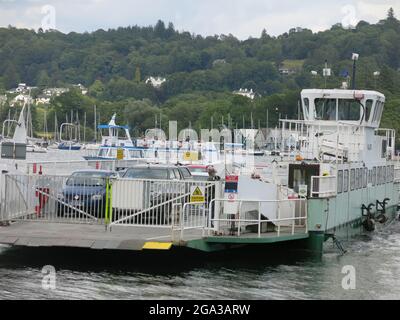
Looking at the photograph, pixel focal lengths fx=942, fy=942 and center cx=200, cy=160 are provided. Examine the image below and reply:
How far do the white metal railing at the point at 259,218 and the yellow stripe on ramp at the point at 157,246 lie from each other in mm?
1671

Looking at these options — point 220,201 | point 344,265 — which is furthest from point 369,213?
point 220,201

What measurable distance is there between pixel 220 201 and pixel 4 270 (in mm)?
5632

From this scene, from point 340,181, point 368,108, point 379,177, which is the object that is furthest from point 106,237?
point 379,177

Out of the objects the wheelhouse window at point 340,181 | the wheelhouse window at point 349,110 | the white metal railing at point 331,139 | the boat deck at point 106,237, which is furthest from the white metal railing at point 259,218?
the wheelhouse window at point 349,110

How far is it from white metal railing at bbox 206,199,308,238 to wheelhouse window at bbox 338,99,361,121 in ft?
27.0

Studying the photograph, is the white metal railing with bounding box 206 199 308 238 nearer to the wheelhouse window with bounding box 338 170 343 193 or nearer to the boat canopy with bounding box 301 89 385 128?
the wheelhouse window with bounding box 338 170 343 193

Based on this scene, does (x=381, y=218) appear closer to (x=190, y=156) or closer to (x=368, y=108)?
(x=368, y=108)

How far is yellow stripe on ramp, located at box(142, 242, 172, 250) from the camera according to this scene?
2113cm

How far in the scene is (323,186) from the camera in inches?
1030

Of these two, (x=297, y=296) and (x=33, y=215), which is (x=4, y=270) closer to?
(x=33, y=215)

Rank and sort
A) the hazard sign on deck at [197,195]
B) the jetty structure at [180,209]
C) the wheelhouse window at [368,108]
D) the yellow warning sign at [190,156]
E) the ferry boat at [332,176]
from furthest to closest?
the yellow warning sign at [190,156] → the wheelhouse window at [368,108] → the ferry boat at [332,176] → the hazard sign on deck at [197,195] → the jetty structure at [180,209]

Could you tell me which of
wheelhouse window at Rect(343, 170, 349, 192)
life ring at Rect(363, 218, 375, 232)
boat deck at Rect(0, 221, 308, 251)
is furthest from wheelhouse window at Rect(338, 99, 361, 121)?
boat deck at Rect(0, 221, 308, 251)

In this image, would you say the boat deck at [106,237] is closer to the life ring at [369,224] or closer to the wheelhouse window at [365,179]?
the life ring at [369,224]

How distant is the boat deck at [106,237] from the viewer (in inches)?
848
